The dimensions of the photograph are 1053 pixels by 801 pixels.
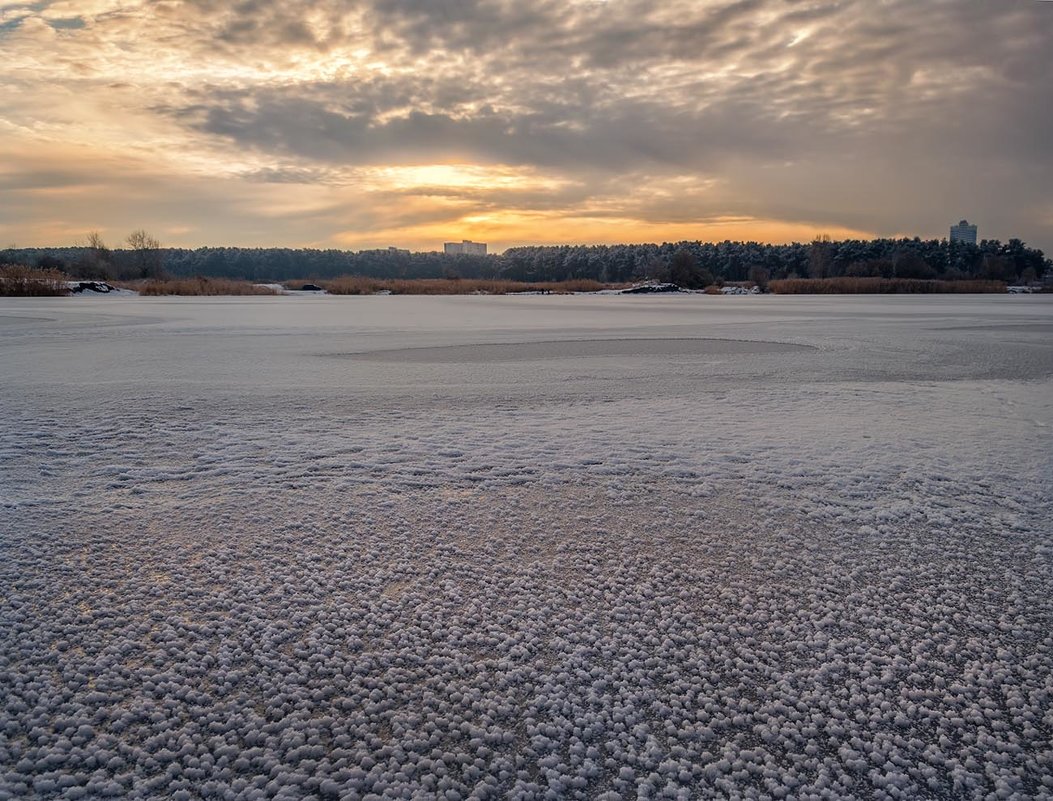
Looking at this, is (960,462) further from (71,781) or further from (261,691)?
(71,781)

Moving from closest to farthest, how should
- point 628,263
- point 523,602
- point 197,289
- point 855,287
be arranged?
point 523,602 → point 197,289 → point 855,287 → point 628,263

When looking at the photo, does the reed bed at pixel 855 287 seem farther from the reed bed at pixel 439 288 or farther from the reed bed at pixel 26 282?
the reed bed at pixel 26 282

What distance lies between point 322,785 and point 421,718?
223 millimetres

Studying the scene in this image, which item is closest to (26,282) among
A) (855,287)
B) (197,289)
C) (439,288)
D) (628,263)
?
(197,289)

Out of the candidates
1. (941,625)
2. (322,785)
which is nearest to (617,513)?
(941,625)

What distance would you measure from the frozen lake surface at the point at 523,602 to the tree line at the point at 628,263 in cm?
4668

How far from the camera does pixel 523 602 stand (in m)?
1.73

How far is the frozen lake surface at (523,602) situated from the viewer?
1.18 metres

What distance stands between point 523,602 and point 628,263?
75960mm

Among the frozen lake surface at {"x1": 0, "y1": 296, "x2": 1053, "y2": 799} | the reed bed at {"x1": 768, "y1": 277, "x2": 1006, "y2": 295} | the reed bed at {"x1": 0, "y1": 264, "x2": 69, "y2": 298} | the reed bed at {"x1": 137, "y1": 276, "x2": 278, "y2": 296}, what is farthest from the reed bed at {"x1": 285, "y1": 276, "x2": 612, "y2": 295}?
the frozen lake surface at {"x1": 0, "y1": 296, "x2": 1053, "y2": 799}

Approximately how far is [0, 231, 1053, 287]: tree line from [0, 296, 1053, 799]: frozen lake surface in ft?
153

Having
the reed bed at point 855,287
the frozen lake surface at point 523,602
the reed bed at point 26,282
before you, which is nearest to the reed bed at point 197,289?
the reed bed at point 26,282

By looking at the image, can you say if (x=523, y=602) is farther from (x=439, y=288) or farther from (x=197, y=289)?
(x=439, y=288)

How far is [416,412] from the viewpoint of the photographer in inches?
156
